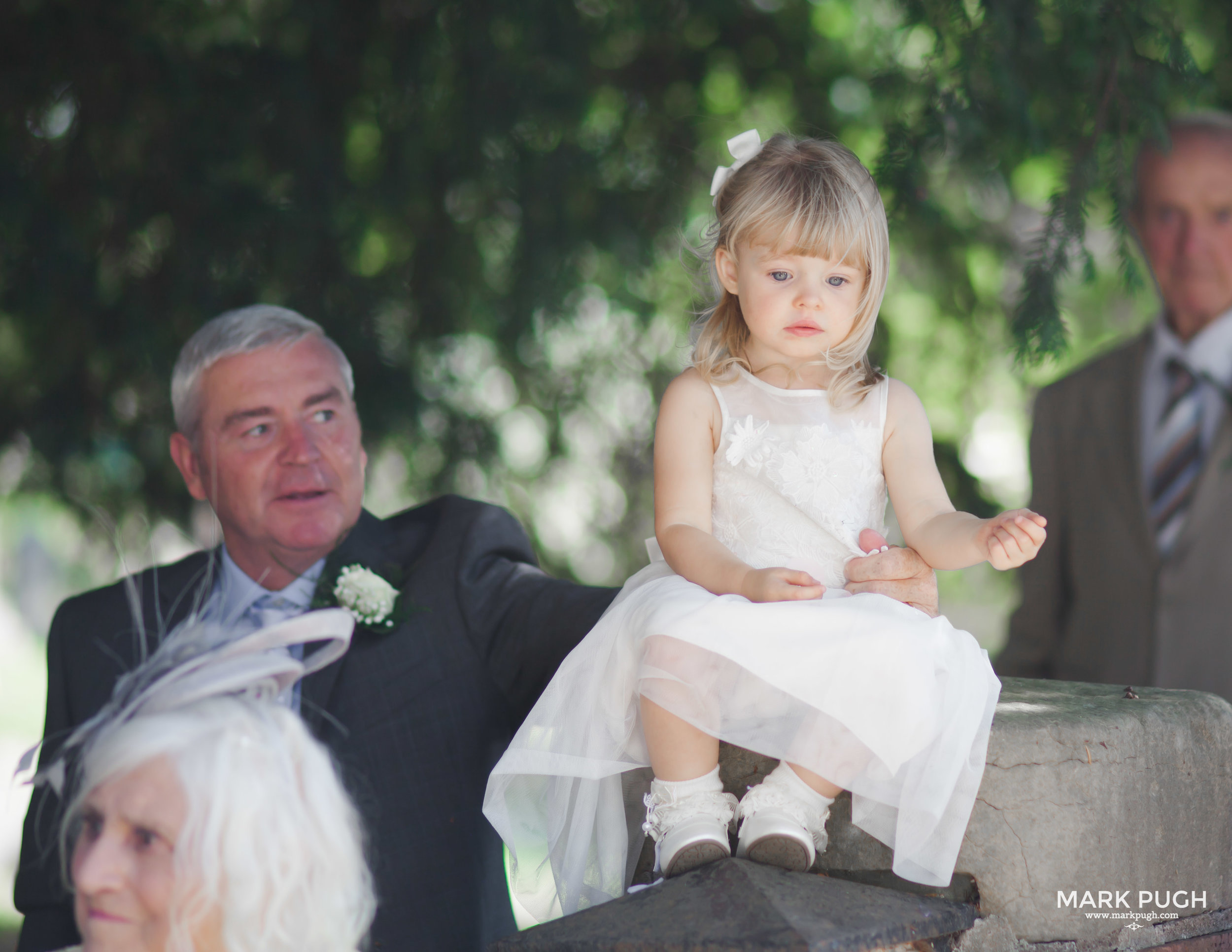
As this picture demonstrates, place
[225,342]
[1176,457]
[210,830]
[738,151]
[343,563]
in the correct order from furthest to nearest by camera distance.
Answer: [1176,457] → [225,342] → [343,563] → [738,151] → [210,830]

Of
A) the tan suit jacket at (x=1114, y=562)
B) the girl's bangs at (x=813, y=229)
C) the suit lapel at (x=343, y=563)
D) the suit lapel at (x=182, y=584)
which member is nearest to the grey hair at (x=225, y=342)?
the suit lapel at (x=182, y=584)

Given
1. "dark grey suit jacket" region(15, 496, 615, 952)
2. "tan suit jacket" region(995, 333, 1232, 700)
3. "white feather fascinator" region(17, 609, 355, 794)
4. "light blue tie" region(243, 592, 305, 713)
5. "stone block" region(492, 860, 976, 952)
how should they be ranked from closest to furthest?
"white feather fascinator" region(17, 609, 355, 794), "stone block" region(492, 860, 976, 952), "dark grey suit jacket" region(15, 496, 615, 952), "light blue tie" region(243, 592, 305, 713), "tan suit jacket" region(995, 333, 1232, 700)

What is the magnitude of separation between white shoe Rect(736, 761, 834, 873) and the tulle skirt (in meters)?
0.05

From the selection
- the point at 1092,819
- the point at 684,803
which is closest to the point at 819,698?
the point at 684,803

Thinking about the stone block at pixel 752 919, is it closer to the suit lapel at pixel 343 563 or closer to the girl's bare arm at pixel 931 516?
the girl's bare arm at pixel 931 516

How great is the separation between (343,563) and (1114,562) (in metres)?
2.59

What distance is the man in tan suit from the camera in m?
3.59

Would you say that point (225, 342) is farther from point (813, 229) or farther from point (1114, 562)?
point (1114, 562)

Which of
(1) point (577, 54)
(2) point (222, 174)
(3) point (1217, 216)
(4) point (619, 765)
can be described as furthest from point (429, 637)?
(3) point (1217, 216)

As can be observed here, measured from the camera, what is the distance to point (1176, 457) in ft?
12.2

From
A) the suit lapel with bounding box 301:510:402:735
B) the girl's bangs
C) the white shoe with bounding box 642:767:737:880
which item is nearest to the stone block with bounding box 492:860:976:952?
→ the white shoe with bounding box 642:767:737:880

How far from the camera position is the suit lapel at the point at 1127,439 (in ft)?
12.1

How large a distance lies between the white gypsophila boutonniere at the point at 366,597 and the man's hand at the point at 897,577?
3.95ft

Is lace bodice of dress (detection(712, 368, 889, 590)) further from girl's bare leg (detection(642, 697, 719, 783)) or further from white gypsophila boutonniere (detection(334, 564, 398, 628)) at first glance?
white gypsophila boutonniere (detection(334, 564, 398, 628))
